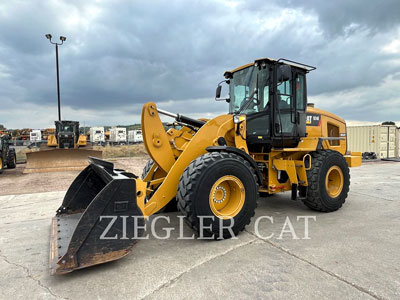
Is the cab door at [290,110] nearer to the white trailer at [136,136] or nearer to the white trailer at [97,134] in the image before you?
the white trailer at [97,134]

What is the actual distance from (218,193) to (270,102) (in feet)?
6.23

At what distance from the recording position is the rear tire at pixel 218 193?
3.40 m

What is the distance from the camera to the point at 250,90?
4.85 metres

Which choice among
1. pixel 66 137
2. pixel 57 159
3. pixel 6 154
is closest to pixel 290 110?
pixel 57 159

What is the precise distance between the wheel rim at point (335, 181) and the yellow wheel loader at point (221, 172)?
0.02 metres

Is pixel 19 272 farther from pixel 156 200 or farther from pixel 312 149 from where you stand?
pixel 312 149

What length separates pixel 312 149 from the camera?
5195mm

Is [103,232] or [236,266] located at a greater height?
[103,232]

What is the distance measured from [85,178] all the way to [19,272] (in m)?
1.67

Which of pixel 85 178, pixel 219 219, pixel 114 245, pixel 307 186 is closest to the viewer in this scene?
pixel 114 245

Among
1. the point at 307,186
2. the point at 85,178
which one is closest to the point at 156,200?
the point at 85,178

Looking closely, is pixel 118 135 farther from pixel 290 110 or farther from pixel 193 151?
pixel 193 151

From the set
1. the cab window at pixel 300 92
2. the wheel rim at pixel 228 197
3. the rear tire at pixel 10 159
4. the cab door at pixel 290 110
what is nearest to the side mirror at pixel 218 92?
the cab door at pixel 290 110

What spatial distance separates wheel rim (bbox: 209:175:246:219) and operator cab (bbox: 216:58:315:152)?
115 cm
